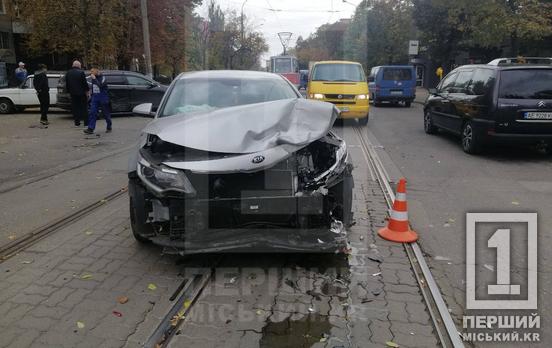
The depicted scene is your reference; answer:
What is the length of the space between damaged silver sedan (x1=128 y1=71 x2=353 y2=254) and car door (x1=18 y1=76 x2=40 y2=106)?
17.0 m

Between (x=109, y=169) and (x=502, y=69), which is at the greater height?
(x=502, y=69)

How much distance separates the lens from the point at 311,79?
15109mm

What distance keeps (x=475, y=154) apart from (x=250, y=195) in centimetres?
734

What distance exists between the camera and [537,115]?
28.7 ft

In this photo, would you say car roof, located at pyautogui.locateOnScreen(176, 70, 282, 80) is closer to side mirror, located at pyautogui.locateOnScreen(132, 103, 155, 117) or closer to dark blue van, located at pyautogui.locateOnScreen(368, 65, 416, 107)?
side mirror, located at pyautogui.locateOnScreen(132, 103, 155, 117)

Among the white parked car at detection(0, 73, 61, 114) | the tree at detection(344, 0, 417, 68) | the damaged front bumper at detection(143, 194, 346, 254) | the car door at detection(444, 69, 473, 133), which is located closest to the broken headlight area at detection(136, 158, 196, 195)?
the damaged front bumper at detection(143, 194, 346, 254)

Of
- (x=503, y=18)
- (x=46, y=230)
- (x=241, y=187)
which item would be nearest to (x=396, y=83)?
(x=503, y=18)

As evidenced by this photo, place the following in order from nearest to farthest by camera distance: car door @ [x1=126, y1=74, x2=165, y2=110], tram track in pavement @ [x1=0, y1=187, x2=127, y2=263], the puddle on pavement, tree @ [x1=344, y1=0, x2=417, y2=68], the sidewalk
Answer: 1. the puddle on pavement
2. tram track in pavement @ [x1=0, y1=187, x2=127, y2=263]
3. car door @ [x1=126, y1=74, x2=165, y2=110]
4. the sidewalk
5. tree @ [x1=344, y1=0, x2=417, y2=68]

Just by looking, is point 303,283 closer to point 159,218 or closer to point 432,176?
point 159,218

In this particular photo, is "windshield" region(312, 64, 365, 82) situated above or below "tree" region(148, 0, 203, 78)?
below

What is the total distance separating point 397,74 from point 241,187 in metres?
20.4

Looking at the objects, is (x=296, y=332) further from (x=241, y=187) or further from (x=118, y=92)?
(x=118, y=92)

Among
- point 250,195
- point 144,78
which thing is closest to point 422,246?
point 250,195

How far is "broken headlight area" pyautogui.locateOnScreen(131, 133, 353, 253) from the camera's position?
152 inches
